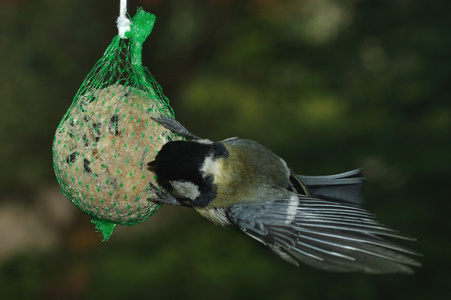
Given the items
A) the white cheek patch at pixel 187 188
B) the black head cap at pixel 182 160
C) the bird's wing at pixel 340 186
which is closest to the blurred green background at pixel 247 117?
the bird's wing at pixel 340 186

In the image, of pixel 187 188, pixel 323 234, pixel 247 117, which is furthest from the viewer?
pixel 247 117

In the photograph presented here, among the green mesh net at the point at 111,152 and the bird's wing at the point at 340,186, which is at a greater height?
the bird's wing at the point at 340,186

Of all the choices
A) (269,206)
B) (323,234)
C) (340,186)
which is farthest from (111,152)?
(340,186)

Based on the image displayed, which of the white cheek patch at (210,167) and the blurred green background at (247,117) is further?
the blurred green background at (247,117)

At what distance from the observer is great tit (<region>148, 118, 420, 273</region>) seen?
192 cm

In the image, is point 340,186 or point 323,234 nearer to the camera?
point 323,234

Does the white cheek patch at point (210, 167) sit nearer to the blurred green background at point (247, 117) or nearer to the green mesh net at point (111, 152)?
the green mesh net at point (111, 152)

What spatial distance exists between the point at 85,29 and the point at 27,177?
1.44 m

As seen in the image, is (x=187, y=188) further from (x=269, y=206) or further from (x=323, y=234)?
(x=323, y=234)

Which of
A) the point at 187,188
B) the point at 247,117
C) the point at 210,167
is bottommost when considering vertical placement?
the point at 187,188

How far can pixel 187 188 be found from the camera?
7.35ft

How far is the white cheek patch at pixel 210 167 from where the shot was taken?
2242mm

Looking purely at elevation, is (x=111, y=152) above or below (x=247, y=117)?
below

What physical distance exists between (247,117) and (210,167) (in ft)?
7.57
